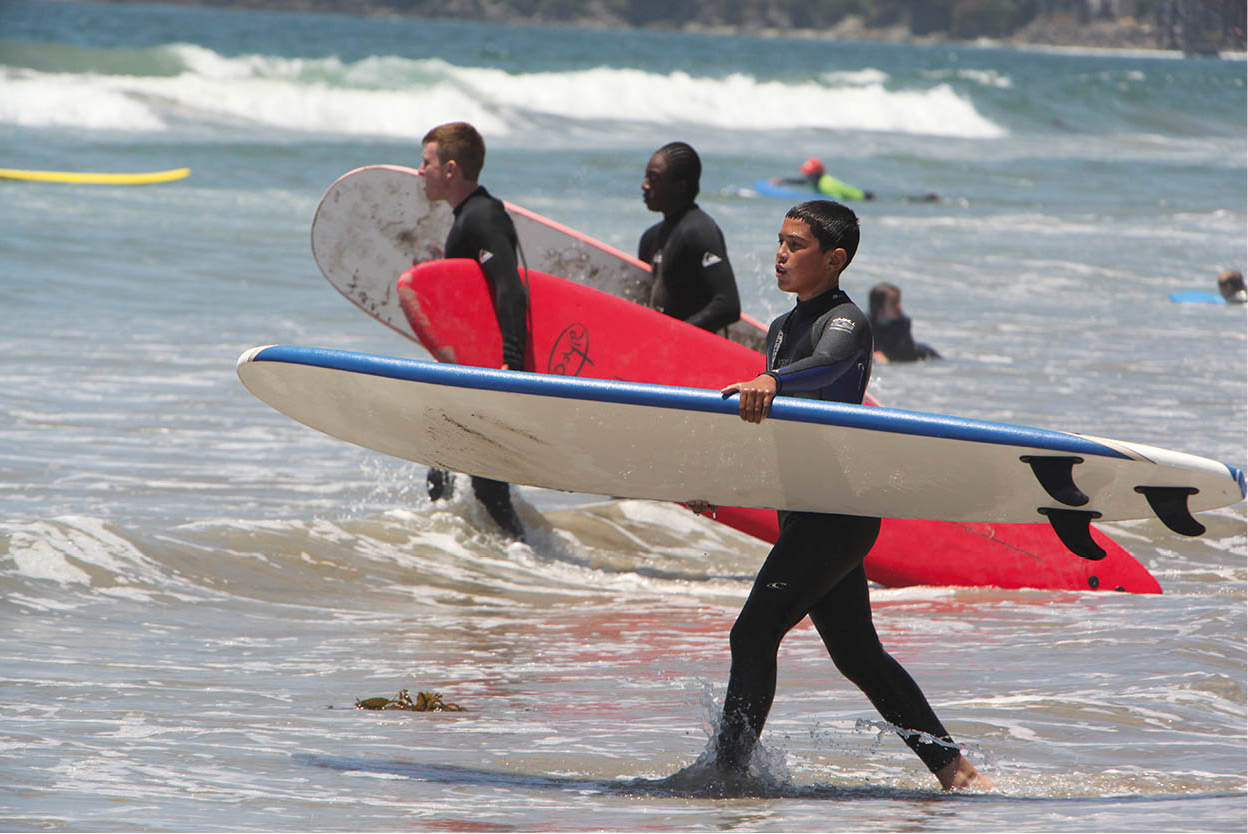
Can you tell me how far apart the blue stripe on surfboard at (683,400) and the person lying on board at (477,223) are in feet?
6.04

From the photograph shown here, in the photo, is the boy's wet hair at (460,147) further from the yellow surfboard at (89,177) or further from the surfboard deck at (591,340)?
the yellow surfboard at (89,177)

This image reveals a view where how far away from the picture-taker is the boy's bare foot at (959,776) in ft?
13.2

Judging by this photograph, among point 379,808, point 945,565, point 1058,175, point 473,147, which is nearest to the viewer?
point 379,808

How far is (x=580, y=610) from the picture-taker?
21.2 feet

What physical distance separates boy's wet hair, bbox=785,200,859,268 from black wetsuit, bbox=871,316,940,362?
8.49m

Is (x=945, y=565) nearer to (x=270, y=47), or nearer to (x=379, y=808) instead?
(x=379, y=808)

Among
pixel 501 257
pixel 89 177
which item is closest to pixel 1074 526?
pixel 501 257

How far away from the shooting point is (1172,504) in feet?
13.1

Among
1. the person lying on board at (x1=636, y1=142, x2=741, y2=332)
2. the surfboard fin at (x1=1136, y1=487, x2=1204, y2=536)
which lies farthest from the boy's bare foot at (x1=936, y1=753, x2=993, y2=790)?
the person lying on board at (x1=636, y1=142, x2=741, y2=332)

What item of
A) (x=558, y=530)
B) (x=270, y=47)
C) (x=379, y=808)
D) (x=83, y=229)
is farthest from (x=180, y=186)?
(x=270, y=47)

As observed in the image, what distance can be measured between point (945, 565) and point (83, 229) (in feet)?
42.7

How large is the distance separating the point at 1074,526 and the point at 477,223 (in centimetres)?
300

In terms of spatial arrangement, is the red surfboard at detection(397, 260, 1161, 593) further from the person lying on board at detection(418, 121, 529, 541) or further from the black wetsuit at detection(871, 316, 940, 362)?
the black wetsuit at detection(871, 316, 940, 362)

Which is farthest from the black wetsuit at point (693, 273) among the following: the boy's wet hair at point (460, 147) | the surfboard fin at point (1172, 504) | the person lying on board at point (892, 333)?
the person lying on board at point (892, 333)
